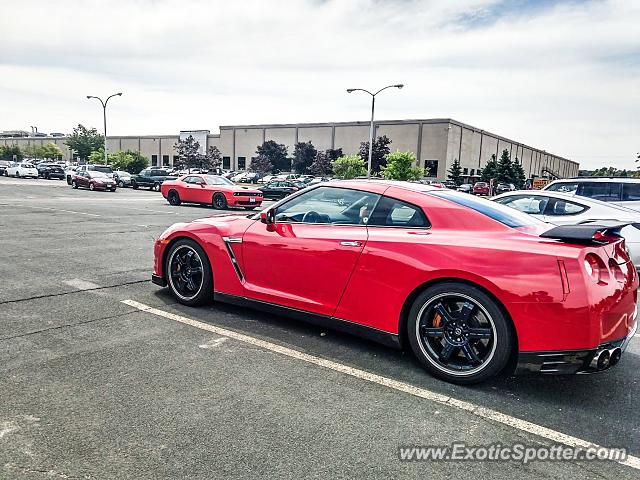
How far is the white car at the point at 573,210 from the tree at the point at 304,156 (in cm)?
6598

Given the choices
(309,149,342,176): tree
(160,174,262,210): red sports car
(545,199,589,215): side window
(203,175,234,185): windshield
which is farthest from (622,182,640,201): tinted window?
(309,149,342,176): tree

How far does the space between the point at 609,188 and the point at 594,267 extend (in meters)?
7.80

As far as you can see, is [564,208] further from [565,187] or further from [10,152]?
[10,152]

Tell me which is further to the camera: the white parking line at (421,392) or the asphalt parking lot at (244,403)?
the white parking line at (421,392)

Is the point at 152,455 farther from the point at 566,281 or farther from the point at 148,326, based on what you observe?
the point at 566,281

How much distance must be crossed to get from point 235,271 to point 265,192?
2766cm

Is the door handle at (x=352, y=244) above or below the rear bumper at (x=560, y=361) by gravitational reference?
above

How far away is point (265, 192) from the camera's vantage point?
3209 centimetres

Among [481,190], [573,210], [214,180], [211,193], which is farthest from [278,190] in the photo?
[573,210]

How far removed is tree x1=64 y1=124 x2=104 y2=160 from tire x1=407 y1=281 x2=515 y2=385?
86.4m

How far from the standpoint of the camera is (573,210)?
8.22 metres

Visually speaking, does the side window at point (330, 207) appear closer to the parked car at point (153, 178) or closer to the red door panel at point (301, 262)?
the red door panel at point (301, 262)

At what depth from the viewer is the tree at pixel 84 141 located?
78750 millimetres

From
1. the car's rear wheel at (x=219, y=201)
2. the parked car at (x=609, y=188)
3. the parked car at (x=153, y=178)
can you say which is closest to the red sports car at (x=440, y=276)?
the parked car at (x=609, y=188)
